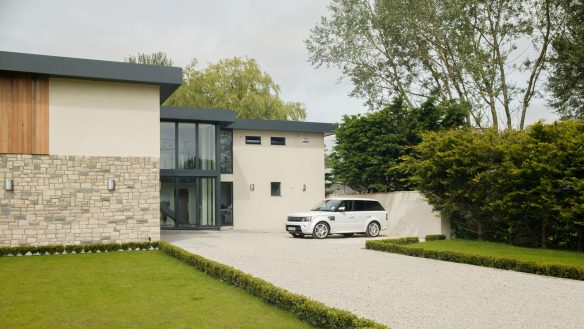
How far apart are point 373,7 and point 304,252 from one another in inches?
552

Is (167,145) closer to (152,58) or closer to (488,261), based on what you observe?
(488,261)

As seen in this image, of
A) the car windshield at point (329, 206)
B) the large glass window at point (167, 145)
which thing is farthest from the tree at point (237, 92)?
the car windshield at point (329, 206)

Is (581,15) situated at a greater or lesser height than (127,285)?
greater

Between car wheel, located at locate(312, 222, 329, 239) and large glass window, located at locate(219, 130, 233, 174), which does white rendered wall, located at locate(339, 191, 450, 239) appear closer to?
car wheel, located at locate(312, 222, 329, 239)

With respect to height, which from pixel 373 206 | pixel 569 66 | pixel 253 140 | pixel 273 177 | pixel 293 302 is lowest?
pixel 293 302

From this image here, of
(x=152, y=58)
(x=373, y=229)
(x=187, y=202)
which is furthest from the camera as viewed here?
(x=152, y=58)

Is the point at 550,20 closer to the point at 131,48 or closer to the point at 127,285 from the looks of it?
the point at 127,285

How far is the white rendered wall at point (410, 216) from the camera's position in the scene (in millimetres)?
18922

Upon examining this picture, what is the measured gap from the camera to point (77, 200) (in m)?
15.3

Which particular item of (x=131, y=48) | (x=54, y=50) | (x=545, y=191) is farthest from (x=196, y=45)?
(x=545, y=191)

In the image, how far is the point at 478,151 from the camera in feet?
52.1

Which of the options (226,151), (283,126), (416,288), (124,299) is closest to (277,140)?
(283,126)

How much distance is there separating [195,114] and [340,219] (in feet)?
25.3

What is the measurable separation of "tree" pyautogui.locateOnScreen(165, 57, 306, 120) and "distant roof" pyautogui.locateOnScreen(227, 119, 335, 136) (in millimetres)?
12746
